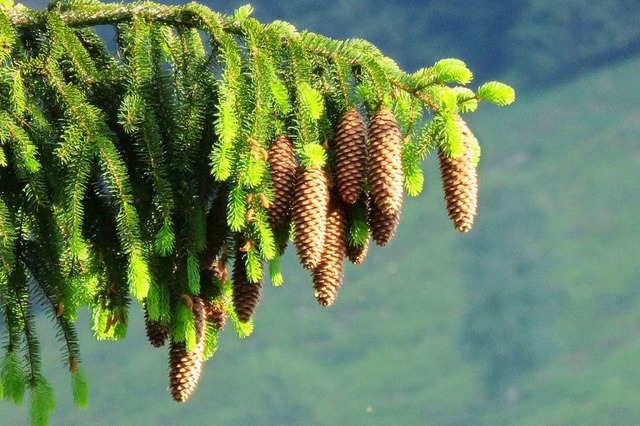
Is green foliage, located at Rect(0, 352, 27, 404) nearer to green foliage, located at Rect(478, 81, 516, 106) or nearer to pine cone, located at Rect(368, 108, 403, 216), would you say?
pine cone, located at Rect(368, 108, 403, 216)

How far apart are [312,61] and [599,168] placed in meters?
34.2

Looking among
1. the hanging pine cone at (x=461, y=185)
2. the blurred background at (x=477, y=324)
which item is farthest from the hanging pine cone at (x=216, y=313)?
the blurred background at (x=477, y=324)

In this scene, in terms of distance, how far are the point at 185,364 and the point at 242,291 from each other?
214 millimetres

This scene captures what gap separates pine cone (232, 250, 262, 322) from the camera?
2.57 meters

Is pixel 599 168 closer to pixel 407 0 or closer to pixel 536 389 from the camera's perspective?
pixel 536 389

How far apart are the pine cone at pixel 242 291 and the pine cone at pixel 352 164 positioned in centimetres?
33

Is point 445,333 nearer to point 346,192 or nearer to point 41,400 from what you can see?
point 41,400

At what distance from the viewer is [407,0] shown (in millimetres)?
48406

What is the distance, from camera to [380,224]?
2.41 meters

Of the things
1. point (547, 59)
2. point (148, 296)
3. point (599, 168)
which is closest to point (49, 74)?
point (148, 296)

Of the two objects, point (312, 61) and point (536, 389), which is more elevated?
point (536, 389)

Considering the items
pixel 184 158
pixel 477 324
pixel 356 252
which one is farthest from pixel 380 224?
pixel 477 324

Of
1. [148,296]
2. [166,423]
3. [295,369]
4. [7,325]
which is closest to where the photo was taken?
[148,296]

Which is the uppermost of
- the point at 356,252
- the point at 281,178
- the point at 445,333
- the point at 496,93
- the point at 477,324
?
the point at 477,324
